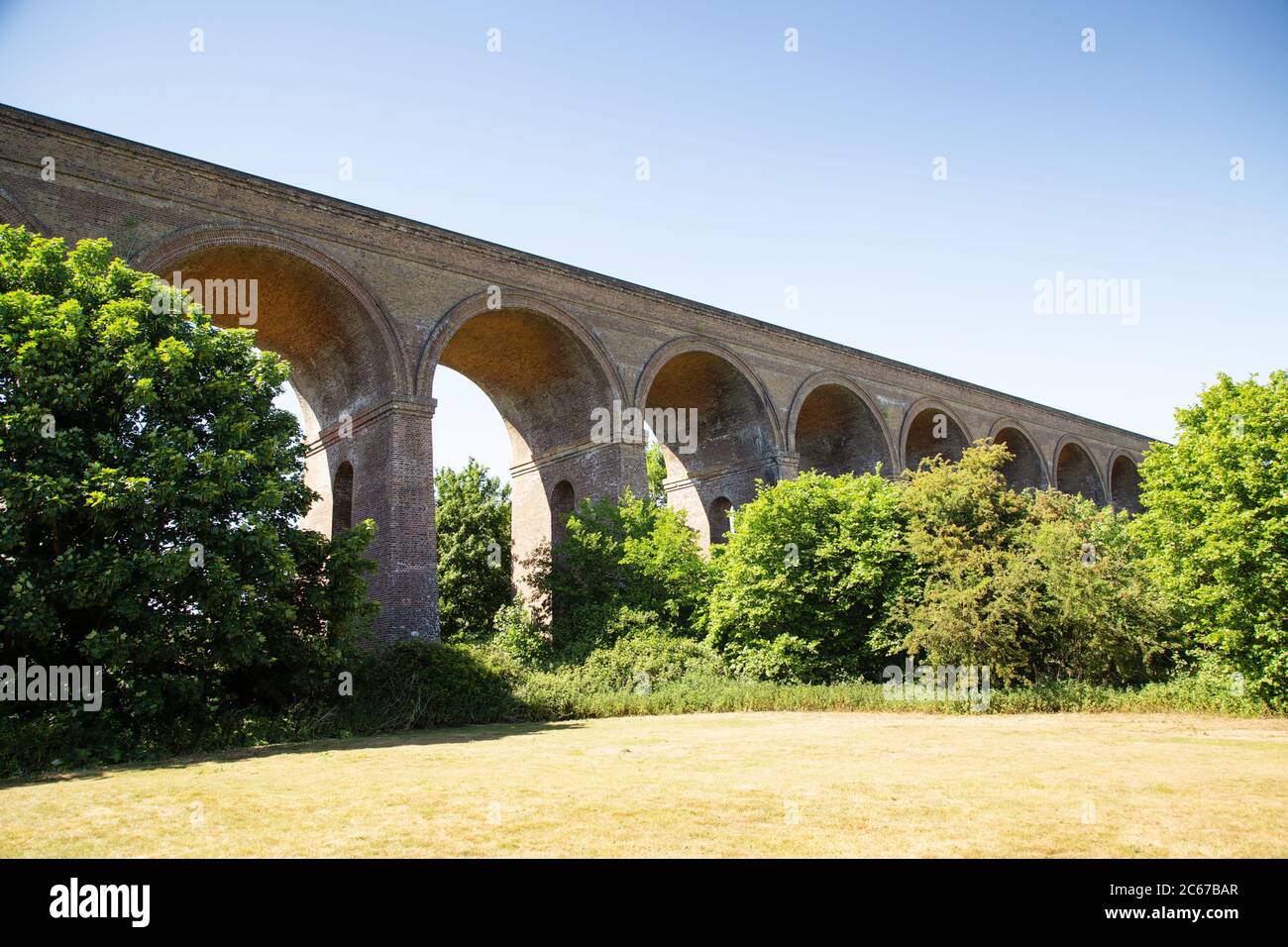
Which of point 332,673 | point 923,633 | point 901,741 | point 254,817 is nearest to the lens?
point 254,817

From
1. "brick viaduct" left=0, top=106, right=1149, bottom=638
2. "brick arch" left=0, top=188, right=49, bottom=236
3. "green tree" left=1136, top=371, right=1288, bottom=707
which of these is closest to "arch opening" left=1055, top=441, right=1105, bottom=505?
"brick viaduct" left=0, top=106, right=1149, bottom=638

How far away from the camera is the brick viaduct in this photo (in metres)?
16.7

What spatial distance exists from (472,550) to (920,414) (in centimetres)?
1739

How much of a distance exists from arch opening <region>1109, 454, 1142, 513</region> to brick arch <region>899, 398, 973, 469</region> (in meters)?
16.3

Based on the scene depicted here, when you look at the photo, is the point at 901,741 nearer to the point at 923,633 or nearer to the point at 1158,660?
the point at 923,633

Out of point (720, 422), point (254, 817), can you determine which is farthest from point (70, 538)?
point (720, 422)

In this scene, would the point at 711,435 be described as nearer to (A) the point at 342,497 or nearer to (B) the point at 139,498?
(A) the point at 342,497

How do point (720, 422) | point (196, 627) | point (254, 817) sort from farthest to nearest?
point (720, 422), point (196, 627), point (254, 817)

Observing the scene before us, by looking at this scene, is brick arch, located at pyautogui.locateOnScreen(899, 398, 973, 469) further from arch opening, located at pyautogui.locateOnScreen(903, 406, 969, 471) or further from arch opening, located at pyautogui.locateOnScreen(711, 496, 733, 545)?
arch opening, located at pyautogui.locateOnScreen(711, 496, 733, 545)

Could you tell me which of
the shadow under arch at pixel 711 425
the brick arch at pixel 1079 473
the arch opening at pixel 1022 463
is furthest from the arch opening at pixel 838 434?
the brick arch at pixel 1079 473

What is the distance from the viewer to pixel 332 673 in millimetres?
13320

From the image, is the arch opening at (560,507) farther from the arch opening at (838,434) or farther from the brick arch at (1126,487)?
the brick arch at (1126,487)

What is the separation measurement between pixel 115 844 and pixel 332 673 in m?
8.46

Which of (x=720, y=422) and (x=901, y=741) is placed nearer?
(x=901, y=741)
